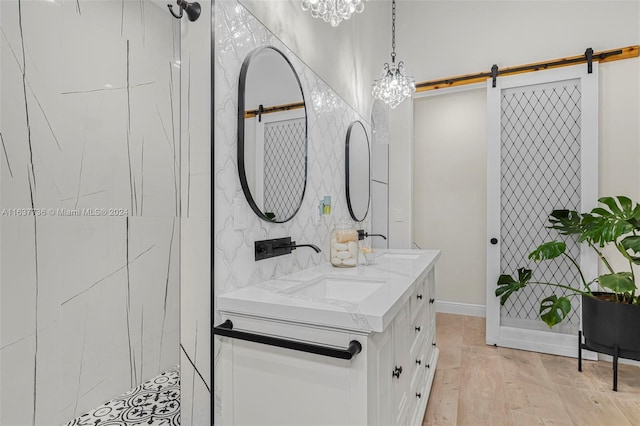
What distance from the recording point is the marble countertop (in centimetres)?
107

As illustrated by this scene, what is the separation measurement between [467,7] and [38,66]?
12.1ft

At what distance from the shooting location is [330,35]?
7.75 feet

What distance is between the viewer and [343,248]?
6.64 feet

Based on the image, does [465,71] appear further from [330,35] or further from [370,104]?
[330,35]

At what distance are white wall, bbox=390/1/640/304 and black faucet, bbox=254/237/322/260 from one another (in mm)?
2124

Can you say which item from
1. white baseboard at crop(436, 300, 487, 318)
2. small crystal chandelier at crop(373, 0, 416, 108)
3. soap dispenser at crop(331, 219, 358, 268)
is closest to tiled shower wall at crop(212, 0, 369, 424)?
soap dispenser at crop(331, 219, 358, 268)

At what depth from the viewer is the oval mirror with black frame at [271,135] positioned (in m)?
1.46

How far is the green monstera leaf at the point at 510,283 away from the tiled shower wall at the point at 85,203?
105 inches

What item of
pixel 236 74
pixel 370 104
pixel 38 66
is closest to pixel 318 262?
pixel 236 74

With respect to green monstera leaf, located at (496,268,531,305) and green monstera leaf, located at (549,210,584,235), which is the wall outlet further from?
green monstera leaf, located at (549,210,584,235)

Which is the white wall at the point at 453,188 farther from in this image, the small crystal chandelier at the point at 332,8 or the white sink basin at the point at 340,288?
the white sink basin at the point at 340,288

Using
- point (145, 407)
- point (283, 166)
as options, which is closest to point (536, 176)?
point (283, 166)

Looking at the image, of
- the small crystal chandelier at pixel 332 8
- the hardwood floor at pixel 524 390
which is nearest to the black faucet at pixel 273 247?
the small crystal chandelier at pixel 332 8

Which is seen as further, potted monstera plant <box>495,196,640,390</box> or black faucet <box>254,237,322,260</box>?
potted monstera plant <box>495,196,640,390</box>
